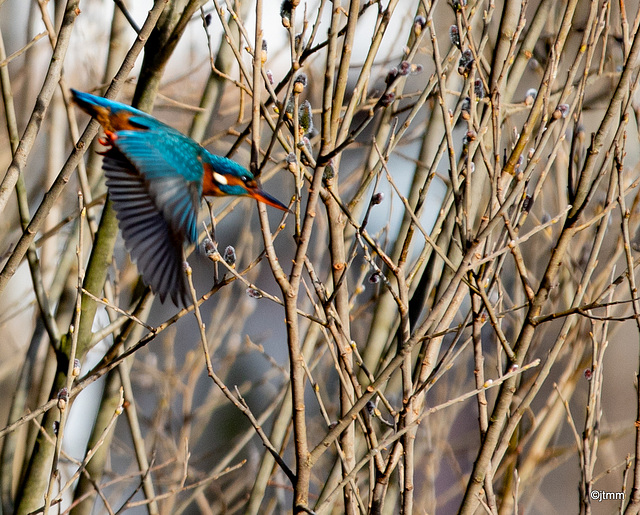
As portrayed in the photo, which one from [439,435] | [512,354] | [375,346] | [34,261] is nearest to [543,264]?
[439,435]

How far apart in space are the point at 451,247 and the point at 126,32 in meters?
1.73

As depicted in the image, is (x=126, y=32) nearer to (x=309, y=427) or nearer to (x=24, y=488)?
(x=24, y=488)

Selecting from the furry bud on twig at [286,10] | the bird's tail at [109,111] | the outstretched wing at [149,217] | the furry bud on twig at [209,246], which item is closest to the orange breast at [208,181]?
the outstretched wing at [149,217]

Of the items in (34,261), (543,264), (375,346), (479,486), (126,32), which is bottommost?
(479,486)

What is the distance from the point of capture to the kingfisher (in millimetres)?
2471

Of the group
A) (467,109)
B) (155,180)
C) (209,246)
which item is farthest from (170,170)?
(467,109)

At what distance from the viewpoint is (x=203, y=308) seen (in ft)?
31.0

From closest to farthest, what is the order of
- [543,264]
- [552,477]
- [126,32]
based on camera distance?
1. [126,32]
2. [543,264]
3. [552,477]

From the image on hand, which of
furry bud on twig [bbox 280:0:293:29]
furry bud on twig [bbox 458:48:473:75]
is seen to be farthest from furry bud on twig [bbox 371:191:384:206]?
furry bud on twig [bbox 280:0:293:29]

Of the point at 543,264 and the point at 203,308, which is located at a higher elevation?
the point at 203,308

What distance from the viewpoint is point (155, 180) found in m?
2.57

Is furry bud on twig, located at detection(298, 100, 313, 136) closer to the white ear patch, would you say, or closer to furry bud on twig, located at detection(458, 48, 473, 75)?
furry bud on twig, located at detection(458, 48, 473, 75)

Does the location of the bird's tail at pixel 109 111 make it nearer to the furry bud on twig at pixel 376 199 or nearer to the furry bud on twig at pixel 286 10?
the furry bud on twig at pixel 286 10

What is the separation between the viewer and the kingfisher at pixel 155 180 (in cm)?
247
